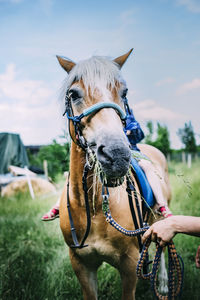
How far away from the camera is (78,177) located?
197 centimetres

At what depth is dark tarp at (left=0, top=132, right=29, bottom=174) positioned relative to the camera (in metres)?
11.2

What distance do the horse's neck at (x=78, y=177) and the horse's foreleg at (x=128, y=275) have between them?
24.9 inches

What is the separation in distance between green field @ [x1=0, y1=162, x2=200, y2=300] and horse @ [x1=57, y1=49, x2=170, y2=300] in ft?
2.16

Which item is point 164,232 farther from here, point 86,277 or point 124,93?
point 86,277

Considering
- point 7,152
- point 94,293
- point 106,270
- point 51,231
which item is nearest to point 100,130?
point 94,293

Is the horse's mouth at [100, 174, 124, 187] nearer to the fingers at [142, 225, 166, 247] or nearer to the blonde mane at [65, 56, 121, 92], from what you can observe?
the fingers at [142, 225, 166, 247]

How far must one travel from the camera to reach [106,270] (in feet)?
10.7

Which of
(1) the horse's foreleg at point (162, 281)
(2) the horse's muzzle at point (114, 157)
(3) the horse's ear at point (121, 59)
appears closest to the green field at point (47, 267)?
(1) the horse's foreleg at point (162, 281)

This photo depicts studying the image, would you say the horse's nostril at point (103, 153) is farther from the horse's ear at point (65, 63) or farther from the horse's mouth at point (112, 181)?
the horse's ear at point (65, 63)

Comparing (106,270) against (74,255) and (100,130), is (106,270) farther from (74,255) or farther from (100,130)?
(100,130)

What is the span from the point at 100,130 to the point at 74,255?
140cm

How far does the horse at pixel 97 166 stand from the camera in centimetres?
141

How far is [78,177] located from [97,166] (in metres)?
0.50

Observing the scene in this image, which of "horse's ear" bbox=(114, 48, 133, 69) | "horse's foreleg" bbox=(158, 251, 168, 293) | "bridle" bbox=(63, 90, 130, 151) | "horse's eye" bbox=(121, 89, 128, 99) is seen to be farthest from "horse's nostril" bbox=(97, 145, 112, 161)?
"horse's foreleg" bbox=(158, 251, 168, 293)
